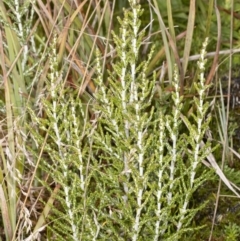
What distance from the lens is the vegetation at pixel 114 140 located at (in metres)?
1.28

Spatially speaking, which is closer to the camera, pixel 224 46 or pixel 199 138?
pixel 199 138

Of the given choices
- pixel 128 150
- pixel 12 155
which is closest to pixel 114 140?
pixel 128 150

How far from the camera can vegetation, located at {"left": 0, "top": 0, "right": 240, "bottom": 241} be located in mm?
1277

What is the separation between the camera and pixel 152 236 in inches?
53.5

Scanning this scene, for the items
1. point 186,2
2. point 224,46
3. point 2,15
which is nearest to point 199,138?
point 2,15

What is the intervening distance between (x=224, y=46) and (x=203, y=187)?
0.68m

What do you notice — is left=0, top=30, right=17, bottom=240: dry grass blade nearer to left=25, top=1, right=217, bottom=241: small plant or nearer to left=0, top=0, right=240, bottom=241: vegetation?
left=0, top=0, right=240, bottom=241: vegetation

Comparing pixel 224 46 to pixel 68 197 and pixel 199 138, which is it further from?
pixel 68 197

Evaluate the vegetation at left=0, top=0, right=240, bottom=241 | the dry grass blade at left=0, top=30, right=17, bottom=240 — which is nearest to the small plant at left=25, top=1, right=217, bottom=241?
the vegetation at left=0, top=0, right=240, bottom=241

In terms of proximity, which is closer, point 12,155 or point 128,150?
point 128,150

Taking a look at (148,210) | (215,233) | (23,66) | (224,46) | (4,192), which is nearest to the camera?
(148,210)

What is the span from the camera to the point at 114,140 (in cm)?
138

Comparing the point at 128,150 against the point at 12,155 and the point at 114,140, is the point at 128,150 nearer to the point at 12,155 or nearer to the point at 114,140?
the point at 114,140

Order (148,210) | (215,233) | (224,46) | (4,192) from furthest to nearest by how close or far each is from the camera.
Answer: (224,46)
(215,233)
(4,192)
(148,210)
